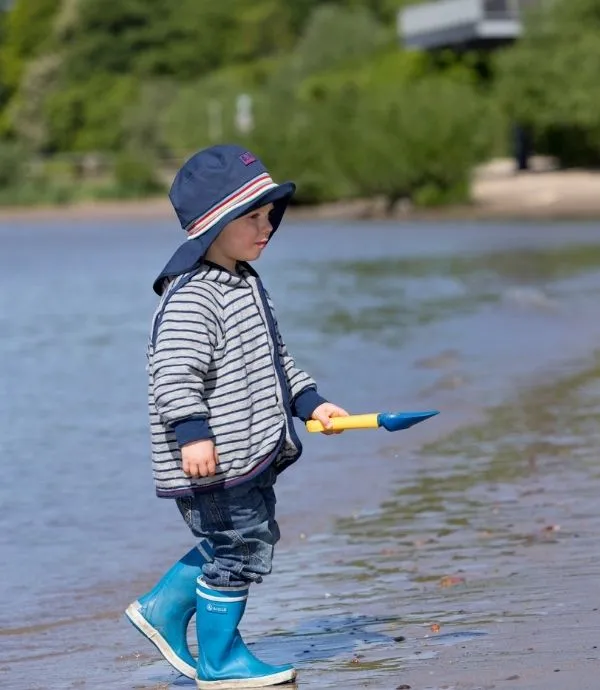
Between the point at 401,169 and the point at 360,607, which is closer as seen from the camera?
the point at 360,607

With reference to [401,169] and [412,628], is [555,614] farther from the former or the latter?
[401,169]

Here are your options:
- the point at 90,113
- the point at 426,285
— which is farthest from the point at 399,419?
the point at 90,113

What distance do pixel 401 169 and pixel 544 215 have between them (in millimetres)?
5427

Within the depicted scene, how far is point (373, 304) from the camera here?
2181cm

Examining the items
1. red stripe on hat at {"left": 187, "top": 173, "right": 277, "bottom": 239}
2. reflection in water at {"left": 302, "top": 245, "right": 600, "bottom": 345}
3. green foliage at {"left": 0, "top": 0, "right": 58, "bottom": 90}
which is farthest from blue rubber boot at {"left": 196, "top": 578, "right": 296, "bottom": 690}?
green foliage at {"left": 0, "top": 0, "right": 58, "bottom": 90}

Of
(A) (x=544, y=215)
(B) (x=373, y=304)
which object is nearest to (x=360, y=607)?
(B) (x=373, y=304)

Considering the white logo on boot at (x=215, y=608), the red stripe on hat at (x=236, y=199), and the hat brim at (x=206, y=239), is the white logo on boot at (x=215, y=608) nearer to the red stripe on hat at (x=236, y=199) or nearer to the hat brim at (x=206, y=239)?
the hat brim at (x=206, y=239)

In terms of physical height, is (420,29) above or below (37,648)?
below

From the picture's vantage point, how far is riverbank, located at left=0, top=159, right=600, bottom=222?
46281 mm

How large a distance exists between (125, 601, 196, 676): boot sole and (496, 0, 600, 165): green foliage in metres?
42.7

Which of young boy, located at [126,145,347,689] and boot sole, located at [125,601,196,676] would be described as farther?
boot sole, located at [125,601,196,676]

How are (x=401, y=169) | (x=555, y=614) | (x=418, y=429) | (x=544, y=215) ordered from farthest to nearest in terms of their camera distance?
1. (x=401, y=169)
2. (x=544, y=215)
3. (x=418, y=429)
4. (x=555, y=614)

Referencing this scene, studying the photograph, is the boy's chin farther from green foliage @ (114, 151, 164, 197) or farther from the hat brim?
green foliage @ (114, 151, 164, 197)

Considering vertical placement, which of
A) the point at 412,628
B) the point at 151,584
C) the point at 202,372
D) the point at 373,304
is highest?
the point at 202,372
